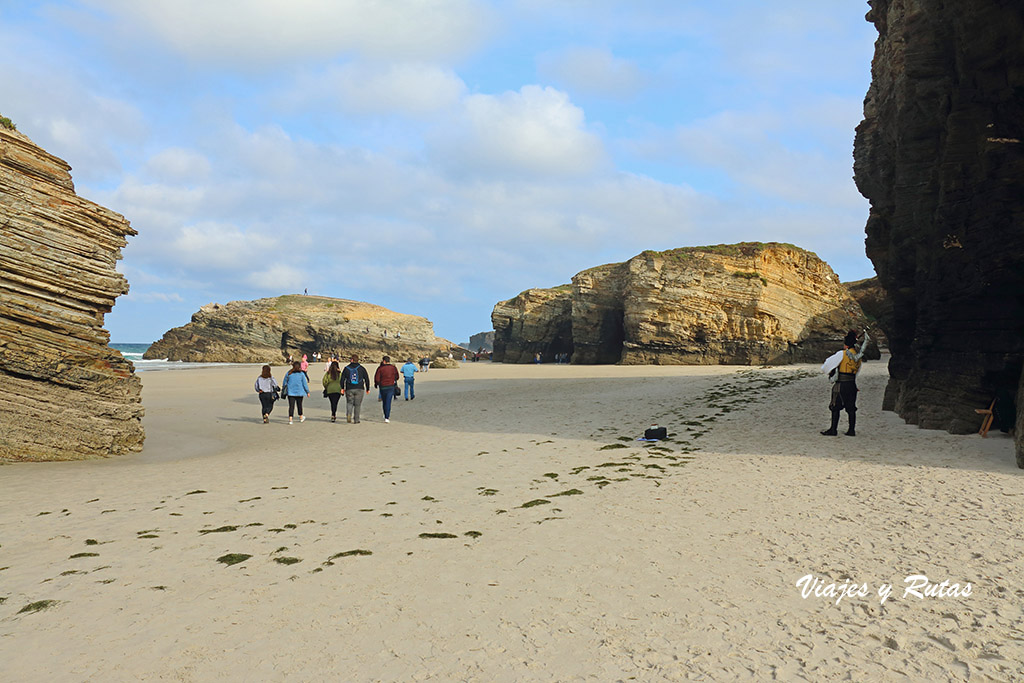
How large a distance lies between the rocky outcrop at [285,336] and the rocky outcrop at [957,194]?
48.0 metres

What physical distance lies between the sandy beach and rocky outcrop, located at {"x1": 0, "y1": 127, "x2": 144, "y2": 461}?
2.55 ft

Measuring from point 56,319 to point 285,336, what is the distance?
51.3 m

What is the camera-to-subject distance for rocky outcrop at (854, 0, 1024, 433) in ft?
35.4

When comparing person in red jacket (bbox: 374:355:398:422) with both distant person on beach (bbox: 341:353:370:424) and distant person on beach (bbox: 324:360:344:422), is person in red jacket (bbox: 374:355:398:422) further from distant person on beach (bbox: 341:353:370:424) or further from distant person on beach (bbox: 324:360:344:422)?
distant person on beach (bbox: 324:360:344:422)

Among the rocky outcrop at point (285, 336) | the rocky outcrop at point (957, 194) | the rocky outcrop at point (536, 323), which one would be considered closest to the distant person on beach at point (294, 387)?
the rocky outcrop at point (957, 194)

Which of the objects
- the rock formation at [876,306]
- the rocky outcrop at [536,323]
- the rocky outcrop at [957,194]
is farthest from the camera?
the rocky outcrop at [536,323]

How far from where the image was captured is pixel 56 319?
1157 centimetres

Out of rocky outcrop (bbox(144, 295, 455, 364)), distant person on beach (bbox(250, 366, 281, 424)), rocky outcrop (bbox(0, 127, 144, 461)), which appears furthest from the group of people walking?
rocky outcrop (bbox(144, 295, 455, 364))

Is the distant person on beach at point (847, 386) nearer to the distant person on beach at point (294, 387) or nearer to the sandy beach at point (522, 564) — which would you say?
the sandy beach at point (522, 564)

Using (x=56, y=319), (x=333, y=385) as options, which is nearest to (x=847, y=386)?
(x=333, y=385)

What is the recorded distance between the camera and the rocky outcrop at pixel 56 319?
36.0ft

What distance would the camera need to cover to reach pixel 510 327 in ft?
212

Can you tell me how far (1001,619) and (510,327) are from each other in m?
60.5

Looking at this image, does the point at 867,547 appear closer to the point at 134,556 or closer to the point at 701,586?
the point at 701,586
